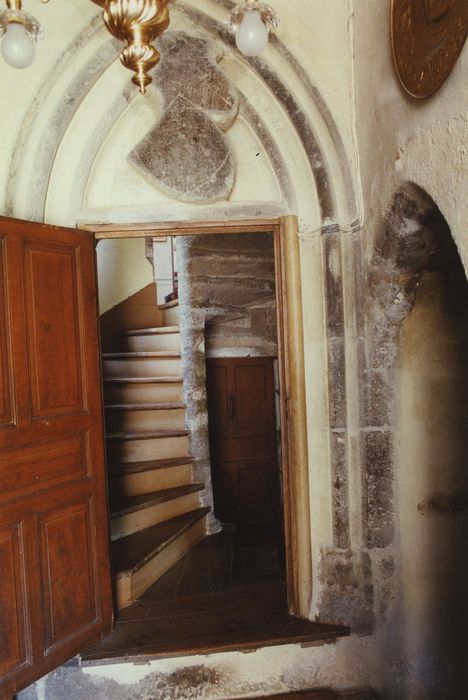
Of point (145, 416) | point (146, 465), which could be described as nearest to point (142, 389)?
point (145, 416)

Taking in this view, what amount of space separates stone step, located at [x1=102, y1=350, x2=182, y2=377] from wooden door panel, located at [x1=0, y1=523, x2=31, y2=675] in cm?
218

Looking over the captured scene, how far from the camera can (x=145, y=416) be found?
13.0 ft

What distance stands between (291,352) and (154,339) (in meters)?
2.31

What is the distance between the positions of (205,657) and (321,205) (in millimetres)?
2262

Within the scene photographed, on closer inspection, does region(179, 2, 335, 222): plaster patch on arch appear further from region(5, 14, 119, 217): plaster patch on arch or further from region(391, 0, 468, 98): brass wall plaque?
region(391, 0, 468, 98): brass wall plaque

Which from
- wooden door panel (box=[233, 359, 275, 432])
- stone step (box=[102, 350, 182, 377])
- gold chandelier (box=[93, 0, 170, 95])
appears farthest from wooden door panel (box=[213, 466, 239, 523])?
gold chandelier (box=[93, 0, 170, 95])

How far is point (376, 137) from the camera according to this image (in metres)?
2.23

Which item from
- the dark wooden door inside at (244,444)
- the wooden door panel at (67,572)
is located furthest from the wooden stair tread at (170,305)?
the wooden door panel at (67,572)

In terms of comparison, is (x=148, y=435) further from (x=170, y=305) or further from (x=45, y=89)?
(x=45, y=89)

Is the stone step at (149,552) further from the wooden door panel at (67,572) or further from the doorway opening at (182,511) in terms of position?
the wooden door panel at (67,572)

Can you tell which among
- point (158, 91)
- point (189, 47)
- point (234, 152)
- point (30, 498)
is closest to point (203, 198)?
point (234, 152)

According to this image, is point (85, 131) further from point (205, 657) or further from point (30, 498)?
point (205, 657)

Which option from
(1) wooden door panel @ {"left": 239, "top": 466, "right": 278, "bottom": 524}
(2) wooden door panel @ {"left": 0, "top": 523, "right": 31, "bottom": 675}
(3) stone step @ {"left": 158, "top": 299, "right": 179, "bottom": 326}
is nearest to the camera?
(2) wooden door panel @ {"left": 0, "top": 523, "right": 31, "bottom": 675}

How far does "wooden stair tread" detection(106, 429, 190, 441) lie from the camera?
3.63 meters
